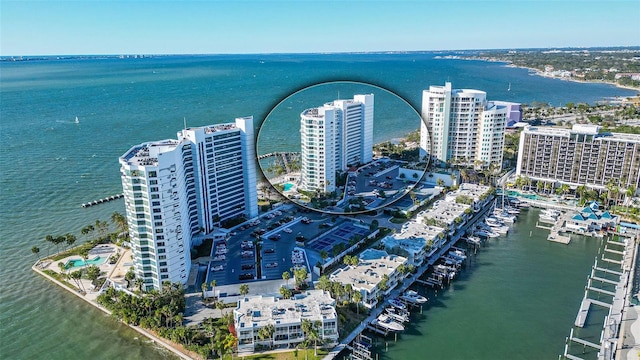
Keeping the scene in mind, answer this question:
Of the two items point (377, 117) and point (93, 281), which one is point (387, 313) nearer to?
point (93, 281)

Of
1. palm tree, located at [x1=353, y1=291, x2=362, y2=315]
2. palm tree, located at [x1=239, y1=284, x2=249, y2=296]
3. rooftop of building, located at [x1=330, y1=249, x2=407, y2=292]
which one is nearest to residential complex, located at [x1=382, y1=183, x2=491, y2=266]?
rooftop of building, located at [x1=330, y1=249, x2=407, y2=292]

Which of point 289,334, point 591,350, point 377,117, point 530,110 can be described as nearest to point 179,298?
point 289,334

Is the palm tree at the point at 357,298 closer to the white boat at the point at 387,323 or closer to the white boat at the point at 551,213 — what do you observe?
the white boat at the point at 387,323

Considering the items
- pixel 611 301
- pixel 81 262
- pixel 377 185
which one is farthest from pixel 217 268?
pixel 611 301

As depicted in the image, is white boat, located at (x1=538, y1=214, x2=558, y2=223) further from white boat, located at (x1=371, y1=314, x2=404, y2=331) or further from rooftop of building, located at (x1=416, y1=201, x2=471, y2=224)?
white boat, located at (x1=371, y1=314, x2=404, y2=331)
